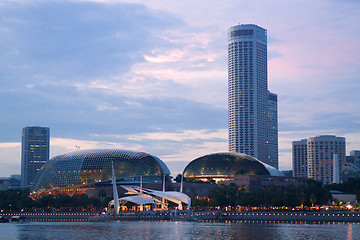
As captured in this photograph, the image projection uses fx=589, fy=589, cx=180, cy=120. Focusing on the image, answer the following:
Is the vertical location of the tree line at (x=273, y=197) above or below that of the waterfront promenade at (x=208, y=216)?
above

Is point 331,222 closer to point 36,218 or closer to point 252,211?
point 252,211

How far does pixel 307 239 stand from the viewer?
9600cm

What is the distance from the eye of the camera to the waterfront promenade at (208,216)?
157312mm

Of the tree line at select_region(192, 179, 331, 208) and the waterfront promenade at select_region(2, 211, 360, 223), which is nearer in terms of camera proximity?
the waterfront promenade at select_region(2, 211, 360, 223)

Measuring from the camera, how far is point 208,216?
174000 mm

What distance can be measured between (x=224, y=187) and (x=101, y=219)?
44.0 meters

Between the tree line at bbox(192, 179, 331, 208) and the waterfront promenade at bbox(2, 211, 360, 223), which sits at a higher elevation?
the tree line at bbox(192, 179, 331, 208)

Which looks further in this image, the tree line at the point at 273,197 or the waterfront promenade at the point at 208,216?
the tree line at the point at 273,197

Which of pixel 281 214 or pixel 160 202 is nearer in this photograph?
pixel 281 214

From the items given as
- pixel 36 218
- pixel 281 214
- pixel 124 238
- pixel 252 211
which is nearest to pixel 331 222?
pixel 281 214

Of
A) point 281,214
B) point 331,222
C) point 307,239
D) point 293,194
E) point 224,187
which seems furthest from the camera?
point 224,187

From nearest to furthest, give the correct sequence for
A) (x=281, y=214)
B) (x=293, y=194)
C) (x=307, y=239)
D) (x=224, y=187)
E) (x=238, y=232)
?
(x=307, y=239) < (x=238, y=232) < (x=281, y=214) < (x=293, y=194) < (x=224, y=187)

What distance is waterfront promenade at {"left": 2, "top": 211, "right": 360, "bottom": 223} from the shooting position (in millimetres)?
157312

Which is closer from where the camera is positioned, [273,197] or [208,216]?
[208,216]
